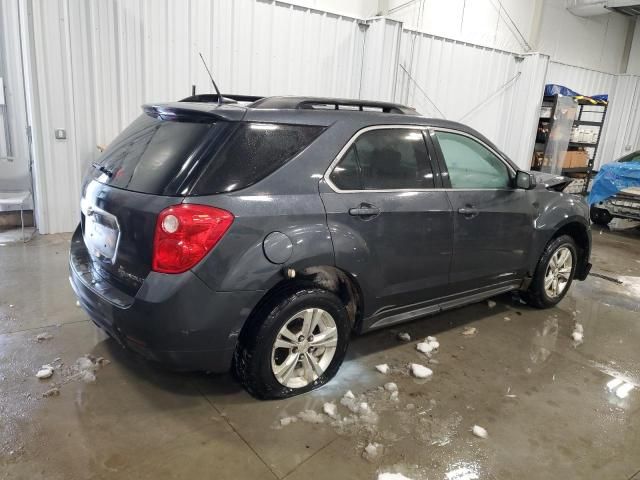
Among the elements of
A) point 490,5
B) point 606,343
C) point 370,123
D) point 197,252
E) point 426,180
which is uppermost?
point 490,5

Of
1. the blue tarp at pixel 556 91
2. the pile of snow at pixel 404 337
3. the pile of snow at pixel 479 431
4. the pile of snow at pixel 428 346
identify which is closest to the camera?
the pile of snow at pixel 479 431

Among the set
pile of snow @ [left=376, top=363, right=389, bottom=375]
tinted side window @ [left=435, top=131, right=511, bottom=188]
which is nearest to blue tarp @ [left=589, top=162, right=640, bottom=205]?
tinted side window @ [left=435, top=131, right=511, bottom=188]

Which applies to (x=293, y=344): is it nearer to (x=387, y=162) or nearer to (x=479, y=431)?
(x=479, y=431)

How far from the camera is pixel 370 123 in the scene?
299cm

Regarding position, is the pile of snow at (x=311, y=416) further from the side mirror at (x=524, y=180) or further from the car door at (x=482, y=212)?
the side mirror at (x=524, y=180)

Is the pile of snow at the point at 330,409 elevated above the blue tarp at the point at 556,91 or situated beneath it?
situated beneath

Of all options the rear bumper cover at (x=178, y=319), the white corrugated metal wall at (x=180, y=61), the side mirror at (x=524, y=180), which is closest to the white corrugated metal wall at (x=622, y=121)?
the white corrugated metal wall at (x=180, y=61)

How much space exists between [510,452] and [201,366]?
163 cm

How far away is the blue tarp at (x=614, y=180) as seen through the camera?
26.9ft

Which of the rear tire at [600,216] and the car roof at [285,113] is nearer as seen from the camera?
the car roof at [285,113]

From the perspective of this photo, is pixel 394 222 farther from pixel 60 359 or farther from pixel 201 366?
pixel 60 359

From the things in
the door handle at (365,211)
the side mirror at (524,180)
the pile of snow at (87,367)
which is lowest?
the pile of snow at (87,367)

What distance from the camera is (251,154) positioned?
2510mm

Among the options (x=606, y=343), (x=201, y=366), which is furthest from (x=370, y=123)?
(x=606, y=343)
